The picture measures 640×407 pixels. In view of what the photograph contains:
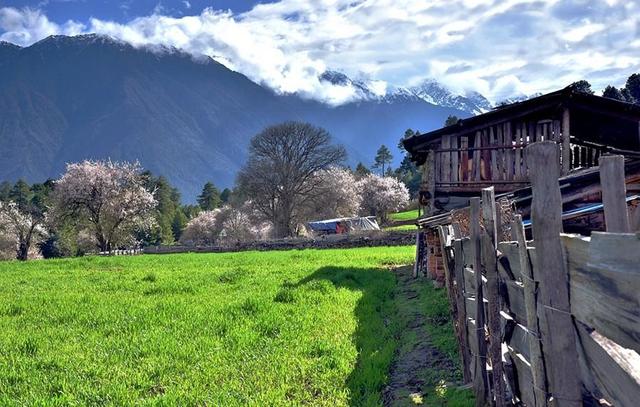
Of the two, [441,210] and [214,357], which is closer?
[214,357]

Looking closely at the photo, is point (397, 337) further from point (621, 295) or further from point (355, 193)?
point (355, 193)

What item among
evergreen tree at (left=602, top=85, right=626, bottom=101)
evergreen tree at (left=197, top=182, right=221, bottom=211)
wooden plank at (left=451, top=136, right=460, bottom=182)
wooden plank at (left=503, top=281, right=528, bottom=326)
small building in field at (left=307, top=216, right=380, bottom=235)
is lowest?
wooden plank at (left=503, top=281, right=528, bottom=326)

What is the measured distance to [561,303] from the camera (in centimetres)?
298

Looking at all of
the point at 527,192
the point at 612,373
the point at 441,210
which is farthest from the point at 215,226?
the point at 612,373

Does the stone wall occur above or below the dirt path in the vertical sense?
above

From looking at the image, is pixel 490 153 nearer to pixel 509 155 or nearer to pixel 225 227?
pixel 509 155

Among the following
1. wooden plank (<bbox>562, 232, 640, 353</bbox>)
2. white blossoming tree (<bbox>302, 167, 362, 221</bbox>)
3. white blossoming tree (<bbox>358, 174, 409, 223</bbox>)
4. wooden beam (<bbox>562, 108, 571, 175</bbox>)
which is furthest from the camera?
white blossoming tree (<bbox>358, 174, 409, 223</bbox>)

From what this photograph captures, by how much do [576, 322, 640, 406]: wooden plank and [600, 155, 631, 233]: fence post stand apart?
596 mm

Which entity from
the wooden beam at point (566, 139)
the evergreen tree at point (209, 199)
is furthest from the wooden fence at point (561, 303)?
the evergreen tree at point (209, 199)

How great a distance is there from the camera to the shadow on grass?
20.9 ft

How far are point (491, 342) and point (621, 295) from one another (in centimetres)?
296

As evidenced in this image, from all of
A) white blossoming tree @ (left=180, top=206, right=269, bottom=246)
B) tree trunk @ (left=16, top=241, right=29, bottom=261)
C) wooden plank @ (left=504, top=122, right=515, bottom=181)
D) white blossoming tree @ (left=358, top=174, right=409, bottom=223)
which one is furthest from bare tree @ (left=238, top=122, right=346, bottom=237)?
wooden plank @ (left=504, top=122, right=515, bottom=181)

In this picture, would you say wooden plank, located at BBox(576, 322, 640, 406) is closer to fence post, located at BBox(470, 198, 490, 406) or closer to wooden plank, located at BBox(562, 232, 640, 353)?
wooden plank, located at BBox(562, 232, 640, 353)

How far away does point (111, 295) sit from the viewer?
13.1 metres
